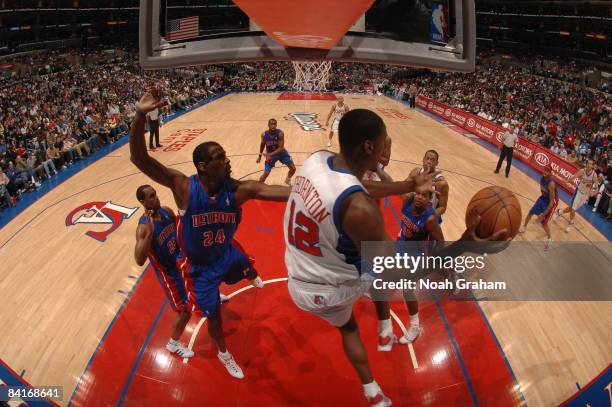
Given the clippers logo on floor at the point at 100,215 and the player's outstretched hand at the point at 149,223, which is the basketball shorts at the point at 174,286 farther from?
the clippers logo on floor at the point at 100,215

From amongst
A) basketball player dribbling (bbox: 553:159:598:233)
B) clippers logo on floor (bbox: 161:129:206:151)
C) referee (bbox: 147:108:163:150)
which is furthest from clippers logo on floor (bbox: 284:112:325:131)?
basketball player dribbling (bbox: 553:159:598:233)

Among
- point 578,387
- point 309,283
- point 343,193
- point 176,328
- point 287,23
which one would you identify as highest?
point 287,23

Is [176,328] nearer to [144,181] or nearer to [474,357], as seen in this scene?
[474,357]

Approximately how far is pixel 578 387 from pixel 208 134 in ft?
43.5

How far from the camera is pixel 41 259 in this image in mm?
6152

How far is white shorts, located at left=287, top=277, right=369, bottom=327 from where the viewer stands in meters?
2.45

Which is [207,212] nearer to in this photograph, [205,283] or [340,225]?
[205,283]

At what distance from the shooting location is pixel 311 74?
22609mm

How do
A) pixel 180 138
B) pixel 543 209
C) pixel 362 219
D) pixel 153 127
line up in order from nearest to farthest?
pixel 362 219 → pixel 543 209 → pixel 153 127 → pixel 180 138

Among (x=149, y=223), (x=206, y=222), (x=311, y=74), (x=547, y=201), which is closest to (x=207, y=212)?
(x=206, y=222)

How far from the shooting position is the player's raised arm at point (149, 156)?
2.46 meters

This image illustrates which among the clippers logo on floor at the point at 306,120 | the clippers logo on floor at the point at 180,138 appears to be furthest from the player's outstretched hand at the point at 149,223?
the clippers logo on floor at the point at 306,120

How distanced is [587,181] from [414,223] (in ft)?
17.7

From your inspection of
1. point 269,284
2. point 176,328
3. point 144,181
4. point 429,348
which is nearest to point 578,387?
point 429,348
